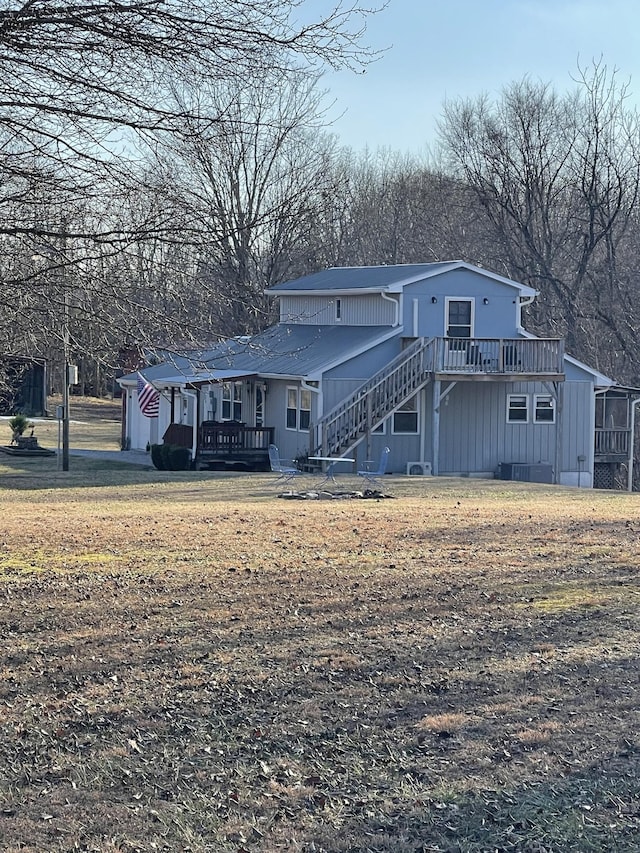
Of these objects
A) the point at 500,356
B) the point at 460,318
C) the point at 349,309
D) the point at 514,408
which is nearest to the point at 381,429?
the point at 500,356

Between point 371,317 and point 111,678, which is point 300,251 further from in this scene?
point 111,678

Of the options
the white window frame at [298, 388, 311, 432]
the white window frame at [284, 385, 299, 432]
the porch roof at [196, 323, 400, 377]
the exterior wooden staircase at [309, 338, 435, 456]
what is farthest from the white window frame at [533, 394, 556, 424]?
the white window frame at [284, 385, 299, 432]

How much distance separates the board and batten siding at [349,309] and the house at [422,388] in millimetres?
45

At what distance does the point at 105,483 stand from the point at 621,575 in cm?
1754

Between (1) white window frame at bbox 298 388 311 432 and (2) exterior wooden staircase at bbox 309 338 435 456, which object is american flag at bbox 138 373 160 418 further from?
(2) exterior wooden staircase at bbox 309 338 435 456

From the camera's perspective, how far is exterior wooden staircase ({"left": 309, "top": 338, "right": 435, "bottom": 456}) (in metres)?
29.1

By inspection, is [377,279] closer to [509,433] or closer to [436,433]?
[436,433]

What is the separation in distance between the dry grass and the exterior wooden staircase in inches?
625

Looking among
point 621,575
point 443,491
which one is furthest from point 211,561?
point 443,491

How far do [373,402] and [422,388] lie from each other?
214 cm

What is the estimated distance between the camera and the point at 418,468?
3138 centimetres

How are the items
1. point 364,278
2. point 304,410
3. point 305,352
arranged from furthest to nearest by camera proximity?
1. point 364,278
2. point 305,352
3. point 304,410

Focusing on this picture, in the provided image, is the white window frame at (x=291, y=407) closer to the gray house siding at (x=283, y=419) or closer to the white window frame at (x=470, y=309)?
the gray house siding at (x=283, y=419)

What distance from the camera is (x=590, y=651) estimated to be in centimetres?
776
